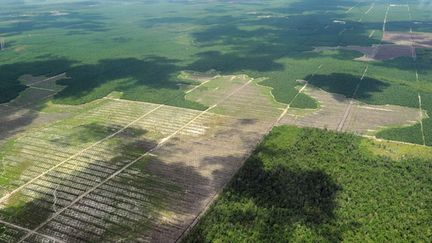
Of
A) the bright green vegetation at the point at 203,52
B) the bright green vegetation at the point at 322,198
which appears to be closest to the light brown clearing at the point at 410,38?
the bright green vegetation at the point at 203,52

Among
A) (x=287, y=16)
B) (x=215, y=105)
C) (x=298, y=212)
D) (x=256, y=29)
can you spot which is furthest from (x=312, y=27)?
(x=298, y=212)

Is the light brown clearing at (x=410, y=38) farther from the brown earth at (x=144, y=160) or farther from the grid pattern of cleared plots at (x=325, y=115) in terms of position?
the grid pattern of cleared plots at (x=325, y=115)

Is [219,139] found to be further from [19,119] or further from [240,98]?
[19,119]

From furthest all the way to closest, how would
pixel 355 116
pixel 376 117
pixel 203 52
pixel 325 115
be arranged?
pixel 203 52 < pixel 325 115 < pixel 355 116 < pixel 376 117

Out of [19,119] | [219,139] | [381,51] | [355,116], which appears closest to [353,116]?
[355,116]

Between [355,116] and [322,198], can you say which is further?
[355,116]

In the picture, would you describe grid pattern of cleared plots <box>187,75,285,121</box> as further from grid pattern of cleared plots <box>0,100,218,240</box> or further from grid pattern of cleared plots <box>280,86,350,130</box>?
grid pattern of cleared plots <box>0,100,218,240</box>
